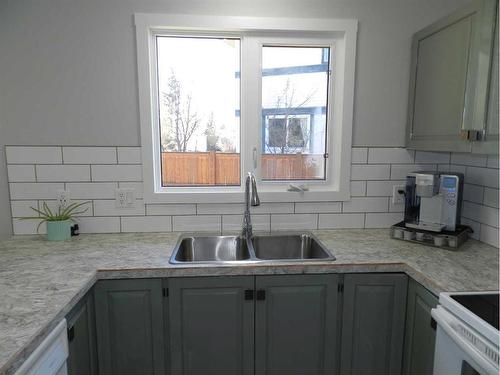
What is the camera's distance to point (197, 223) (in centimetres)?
196

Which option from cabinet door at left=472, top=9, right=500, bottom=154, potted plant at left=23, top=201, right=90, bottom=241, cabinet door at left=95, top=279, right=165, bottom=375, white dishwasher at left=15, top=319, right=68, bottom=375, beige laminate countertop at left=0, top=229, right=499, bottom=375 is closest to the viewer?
white dishwasher at left=15, top=319, right=68, bottom=375

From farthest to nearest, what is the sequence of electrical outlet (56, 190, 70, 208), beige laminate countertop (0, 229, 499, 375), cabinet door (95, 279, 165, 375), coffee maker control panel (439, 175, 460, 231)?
electrical outlet (56, 190, 70, 208)
coffee maker control panel (439, 175, 460, 231)
cabinet door (95, 279, 165, 375)
beige laminate countertop (0, 229, 499, 375)

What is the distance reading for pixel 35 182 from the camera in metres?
1.84

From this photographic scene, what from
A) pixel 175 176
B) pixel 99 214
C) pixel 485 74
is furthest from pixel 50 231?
pixel 485 74

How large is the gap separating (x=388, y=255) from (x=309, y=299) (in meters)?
0.44

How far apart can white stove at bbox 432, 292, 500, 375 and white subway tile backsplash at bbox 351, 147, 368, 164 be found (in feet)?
3.24

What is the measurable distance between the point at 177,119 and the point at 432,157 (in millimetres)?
1577

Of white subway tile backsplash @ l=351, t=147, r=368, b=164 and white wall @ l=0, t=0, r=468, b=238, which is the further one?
white subway tile backsplash @ l=351, t=147, r=368, b=164

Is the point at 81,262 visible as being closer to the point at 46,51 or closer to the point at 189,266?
the point at 189,266

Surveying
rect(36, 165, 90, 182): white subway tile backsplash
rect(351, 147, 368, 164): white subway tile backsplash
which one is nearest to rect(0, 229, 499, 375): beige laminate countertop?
rect(36, 165, 90, 182): white subway tile backsplash

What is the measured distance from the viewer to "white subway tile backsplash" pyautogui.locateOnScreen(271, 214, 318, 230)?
200 cm

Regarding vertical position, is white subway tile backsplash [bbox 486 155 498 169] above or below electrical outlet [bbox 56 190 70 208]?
above

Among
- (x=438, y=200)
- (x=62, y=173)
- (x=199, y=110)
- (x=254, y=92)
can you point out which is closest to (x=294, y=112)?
(x=254, y=92)

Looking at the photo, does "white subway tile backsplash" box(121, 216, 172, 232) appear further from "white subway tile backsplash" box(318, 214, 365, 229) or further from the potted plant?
"white subway tile backsplash" box(318, 214, 365, 229)
